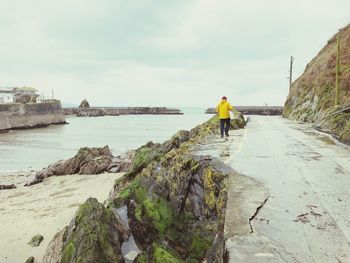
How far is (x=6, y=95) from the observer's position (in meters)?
91.8

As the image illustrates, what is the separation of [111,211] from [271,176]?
3.77 metres

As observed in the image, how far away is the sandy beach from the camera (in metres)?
9.60

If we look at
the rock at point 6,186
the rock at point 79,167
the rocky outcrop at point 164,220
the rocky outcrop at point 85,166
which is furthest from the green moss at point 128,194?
the rock at point 79,167

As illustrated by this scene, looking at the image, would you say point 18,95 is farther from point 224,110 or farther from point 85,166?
point 224,110

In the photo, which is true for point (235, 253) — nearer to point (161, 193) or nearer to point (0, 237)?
point (161, 193)

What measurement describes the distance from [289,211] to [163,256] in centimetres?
234

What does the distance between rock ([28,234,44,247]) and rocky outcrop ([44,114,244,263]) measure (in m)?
1.45

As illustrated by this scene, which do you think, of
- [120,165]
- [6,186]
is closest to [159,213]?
[6,186]

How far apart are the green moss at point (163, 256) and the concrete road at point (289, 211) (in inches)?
58.1

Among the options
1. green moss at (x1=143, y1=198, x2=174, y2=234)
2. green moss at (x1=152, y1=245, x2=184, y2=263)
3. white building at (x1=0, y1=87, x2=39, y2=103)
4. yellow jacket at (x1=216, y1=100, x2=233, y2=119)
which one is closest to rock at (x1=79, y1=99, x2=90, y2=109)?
white building at (x1=0, y1=87, x2=39, y2=103)

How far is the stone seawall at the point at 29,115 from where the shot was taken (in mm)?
70306

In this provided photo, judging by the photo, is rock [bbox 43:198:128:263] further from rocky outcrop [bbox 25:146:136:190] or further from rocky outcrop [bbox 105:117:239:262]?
rocky outcrop [bbox 25:146:136:190]

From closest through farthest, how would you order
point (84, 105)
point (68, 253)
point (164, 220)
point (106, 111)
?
point (68, 253)
point (164, 220)
point (106, 111)
point (84, 105)

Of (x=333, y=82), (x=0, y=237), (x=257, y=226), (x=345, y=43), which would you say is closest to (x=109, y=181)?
(x=0, y=237)
